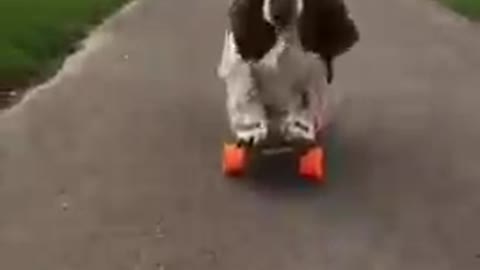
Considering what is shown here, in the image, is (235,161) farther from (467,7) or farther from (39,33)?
(467,7)

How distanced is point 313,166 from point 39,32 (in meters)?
3.27

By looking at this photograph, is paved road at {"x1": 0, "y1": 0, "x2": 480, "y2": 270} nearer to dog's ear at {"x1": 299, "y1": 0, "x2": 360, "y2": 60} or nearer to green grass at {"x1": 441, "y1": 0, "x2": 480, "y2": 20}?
dog's ear at {"x1": 299, "y1": 0, "x2": 360, "y2": 60}

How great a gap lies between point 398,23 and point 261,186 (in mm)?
4723

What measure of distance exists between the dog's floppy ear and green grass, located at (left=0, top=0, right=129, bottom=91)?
2.03 meters

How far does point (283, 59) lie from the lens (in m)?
7.08

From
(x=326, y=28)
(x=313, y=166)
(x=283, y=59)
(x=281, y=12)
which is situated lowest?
(x=313, y=166)

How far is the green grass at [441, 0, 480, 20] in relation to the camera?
11969mm

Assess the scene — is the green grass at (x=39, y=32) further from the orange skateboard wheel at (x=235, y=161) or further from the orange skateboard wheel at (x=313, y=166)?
the orange skateboard wheel at (x=313, y=166)

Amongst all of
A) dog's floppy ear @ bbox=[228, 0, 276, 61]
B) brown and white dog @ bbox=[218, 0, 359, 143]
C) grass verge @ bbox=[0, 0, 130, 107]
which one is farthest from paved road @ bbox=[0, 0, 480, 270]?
dog's floppy ear @ bbox=[228, 0, 276, 61]

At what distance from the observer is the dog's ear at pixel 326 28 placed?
7.00 meters

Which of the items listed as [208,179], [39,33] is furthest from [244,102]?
[39,33]

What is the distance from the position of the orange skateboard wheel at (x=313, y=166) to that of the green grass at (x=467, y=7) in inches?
192

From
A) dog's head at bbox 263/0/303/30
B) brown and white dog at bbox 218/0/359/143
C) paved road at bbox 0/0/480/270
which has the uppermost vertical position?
dog's head at bbox 263/0/303/30

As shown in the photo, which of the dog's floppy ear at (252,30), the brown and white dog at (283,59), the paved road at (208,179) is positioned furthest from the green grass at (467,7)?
the dog's floppy ear at (252,30)
